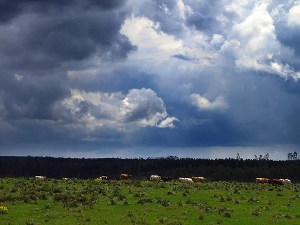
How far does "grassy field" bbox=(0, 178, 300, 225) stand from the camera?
107 feet

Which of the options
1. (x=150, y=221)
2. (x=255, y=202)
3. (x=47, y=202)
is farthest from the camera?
(x=255, y=202)

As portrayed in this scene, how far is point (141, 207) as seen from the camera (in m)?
38.3

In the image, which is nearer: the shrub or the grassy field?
the grassy field

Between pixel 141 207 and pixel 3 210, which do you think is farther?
pixel 141 207

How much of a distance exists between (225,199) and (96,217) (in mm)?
15457

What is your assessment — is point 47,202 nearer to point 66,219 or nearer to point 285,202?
point 66,219

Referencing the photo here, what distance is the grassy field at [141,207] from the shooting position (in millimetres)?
32719

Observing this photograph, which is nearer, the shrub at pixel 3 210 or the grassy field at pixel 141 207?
the grassy field at pixel 141 207

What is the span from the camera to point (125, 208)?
123 ft

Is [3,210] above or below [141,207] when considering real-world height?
below

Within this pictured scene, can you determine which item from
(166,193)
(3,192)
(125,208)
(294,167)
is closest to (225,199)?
(166,193)

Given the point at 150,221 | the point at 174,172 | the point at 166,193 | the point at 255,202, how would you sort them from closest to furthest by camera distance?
the point at 150,221 < the point at 255,202 < the point at 166,193 < the point at 174,172

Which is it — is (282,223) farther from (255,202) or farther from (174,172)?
(174,172)

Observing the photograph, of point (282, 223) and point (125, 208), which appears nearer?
point (282, 223)
